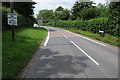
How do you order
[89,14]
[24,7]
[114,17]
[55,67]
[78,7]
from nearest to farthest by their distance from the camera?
1. [55,67]
2. [114,17]
3. [24,7]
4. [89,14]
5. [78,7]

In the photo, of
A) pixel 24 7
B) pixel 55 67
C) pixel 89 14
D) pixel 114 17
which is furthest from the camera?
pixel 89 14

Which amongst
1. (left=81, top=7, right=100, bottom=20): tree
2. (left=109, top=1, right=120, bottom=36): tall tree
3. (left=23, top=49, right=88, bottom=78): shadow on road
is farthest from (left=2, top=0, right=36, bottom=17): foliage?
(left=23, top=49, right=88, bottom=78): shadow on road

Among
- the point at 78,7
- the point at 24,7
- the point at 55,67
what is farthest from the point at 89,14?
the point at 55,67

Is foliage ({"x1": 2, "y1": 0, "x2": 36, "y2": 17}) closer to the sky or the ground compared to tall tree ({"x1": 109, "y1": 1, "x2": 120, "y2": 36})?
closer to the sky

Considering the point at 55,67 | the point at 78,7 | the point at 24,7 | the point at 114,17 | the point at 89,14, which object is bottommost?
the point at 55,67

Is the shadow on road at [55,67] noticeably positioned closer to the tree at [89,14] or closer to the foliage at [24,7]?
the foliage at [24,7]

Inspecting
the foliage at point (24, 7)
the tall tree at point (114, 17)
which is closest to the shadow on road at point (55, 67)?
the tall tree at point (114, 17)

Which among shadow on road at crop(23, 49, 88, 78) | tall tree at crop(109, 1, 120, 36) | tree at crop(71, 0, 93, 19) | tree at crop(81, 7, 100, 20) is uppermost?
tree at crop(71, 0, 93, 19)

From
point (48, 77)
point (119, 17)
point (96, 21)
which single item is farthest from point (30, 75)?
point (96, 21)

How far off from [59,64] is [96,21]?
29.4 m

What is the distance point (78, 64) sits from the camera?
13.0 meters

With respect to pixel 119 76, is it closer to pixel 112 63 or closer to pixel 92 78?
pixel 92 78

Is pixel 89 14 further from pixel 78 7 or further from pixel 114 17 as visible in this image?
pixel 114 17

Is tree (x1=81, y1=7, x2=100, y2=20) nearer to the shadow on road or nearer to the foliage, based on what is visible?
the foliage
